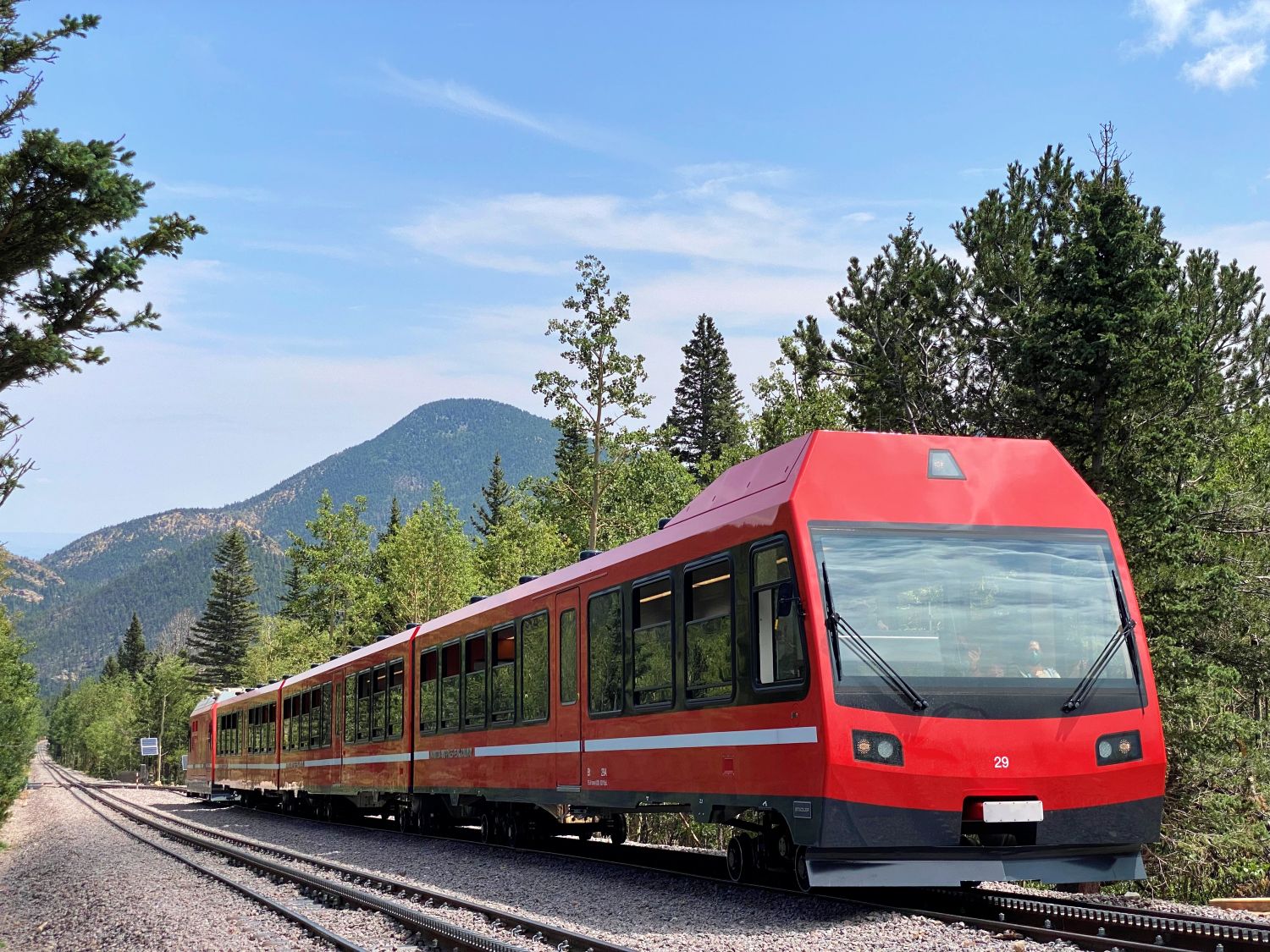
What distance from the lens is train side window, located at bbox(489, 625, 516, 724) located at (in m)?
16.3

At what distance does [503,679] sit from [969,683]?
8.40 meters

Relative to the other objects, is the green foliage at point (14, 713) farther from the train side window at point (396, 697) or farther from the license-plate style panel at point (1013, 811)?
the license-plate style panel at point (1013, 811)

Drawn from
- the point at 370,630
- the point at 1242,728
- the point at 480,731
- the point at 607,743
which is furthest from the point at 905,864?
the point at 370,630

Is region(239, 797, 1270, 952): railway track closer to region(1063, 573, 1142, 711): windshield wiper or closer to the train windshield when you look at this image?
region(1063, 573, 1142, 711): windshield wiper

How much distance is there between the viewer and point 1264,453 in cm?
3328

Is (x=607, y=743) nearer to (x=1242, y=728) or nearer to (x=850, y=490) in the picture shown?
(x=850, y=490)

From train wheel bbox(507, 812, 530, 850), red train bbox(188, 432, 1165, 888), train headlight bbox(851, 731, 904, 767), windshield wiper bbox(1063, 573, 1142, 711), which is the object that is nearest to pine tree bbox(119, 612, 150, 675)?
train wheel bbox(507, 812, 530, 850)

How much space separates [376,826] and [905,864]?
18.6m

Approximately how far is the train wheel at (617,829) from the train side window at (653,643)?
4086 mm

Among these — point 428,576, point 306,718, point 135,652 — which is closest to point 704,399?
point 428,576

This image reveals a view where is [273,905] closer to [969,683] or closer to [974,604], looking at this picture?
[969,683]

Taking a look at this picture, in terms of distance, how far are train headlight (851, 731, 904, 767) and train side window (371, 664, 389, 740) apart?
1463 centimetres

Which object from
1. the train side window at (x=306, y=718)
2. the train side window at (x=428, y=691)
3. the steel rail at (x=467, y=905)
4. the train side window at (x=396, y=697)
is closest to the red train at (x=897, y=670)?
the steel rail at (x=467, y=905)

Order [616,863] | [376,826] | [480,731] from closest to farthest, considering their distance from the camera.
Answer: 1. [616,863]
2. [480,731]
3. [376,826]
